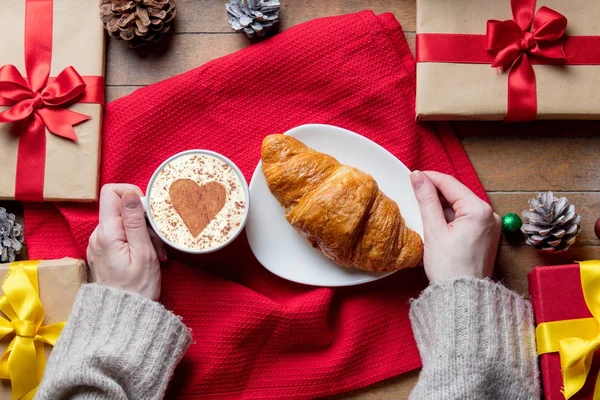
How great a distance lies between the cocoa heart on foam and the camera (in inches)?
52.7

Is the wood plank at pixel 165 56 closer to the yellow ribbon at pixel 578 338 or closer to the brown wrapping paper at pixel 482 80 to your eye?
the brown wrapping paper at pixel 482 80

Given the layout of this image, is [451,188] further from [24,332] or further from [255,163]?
[24,332]

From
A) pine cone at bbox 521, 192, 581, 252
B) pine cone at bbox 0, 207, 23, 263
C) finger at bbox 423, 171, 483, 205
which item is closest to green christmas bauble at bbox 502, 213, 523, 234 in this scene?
pine cone at bbox 521, 192, 581, 252

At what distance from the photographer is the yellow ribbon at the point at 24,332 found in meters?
1.35

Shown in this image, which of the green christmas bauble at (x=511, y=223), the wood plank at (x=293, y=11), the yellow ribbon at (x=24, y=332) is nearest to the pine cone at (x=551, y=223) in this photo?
the green christmas bauble at (x=511, y=223)

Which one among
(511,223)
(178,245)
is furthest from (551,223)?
(178,245)

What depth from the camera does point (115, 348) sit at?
129 centimetres

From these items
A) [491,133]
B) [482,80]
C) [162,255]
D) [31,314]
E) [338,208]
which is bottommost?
[31,314]

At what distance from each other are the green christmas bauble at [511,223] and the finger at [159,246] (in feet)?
2.58

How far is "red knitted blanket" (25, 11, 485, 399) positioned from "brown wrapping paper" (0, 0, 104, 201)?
46 millimetres

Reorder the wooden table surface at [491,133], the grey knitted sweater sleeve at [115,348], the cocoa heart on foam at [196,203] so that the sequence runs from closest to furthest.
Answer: the grey knitted sweater sleeve at [115,348], the cocoa heart on foam at [196,203], the wooden table surface at [491,133]

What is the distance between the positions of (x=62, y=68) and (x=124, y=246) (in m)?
0.44

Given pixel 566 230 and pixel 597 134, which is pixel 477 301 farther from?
pixel 597 134

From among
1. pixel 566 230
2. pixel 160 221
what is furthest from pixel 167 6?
pixel 566 230
